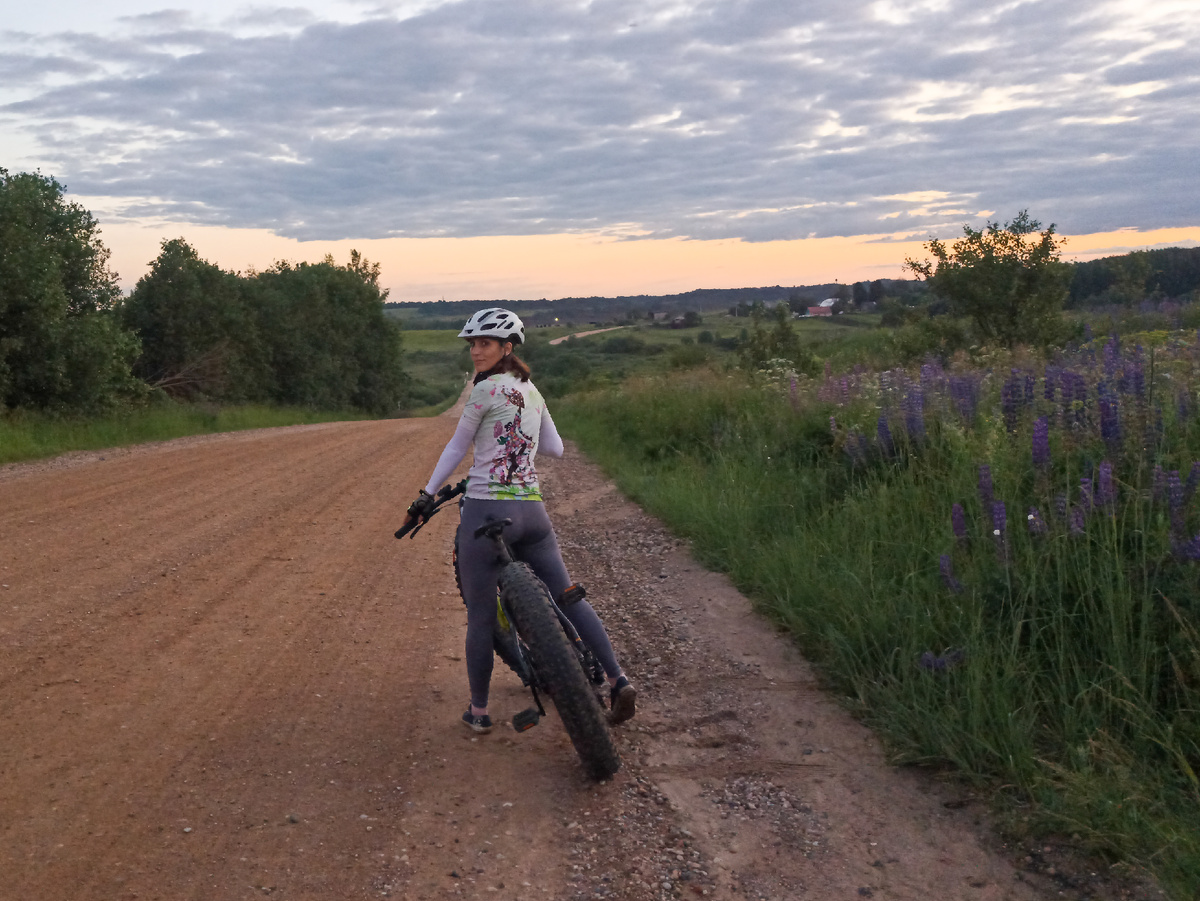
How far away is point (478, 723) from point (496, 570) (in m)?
0.81

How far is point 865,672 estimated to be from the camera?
5344 millimetres

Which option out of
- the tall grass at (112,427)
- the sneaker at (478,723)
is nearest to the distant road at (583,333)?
the tall grass at (112,427)

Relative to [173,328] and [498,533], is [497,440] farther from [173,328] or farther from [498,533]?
[173,328]

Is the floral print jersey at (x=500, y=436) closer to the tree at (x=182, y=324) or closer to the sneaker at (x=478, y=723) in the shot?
the sneaker at (x=478, y=723)

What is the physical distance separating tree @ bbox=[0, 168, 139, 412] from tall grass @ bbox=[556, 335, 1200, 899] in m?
14.4

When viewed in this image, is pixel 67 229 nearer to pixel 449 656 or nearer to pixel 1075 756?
pixel 449 656

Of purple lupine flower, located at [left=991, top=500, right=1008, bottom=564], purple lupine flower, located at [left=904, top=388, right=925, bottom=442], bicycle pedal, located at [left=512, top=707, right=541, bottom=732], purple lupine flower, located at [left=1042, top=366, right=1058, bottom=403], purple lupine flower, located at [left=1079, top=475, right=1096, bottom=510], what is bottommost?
bicycle pedal, located at [left=512, top=707, right=541, bottom=732]

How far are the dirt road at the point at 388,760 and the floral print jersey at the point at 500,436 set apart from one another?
1.25 m

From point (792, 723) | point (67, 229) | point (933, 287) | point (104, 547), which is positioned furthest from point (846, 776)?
point (67, 229)

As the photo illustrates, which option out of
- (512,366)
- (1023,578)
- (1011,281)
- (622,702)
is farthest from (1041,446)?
(1011,281)

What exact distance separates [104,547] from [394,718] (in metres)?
4.98

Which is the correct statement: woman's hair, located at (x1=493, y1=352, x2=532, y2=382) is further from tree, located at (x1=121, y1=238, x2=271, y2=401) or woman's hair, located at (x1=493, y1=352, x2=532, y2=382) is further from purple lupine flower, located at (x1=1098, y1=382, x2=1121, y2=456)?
tree, located at (x1=121, y1=238, x2=271, y2=401)

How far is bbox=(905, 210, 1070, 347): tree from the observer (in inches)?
679

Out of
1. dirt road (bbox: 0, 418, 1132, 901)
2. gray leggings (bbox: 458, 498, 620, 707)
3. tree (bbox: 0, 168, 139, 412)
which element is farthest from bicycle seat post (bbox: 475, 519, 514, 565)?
tree (bbox: 0, 168, 139, 412)
